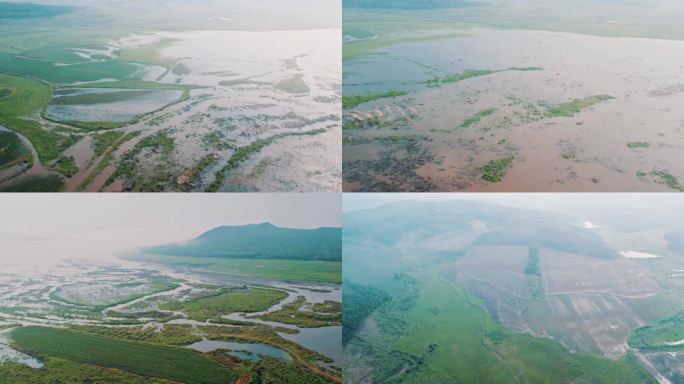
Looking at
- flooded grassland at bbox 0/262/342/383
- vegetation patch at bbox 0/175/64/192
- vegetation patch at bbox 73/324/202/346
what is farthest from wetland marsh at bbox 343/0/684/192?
vegetation patch at bbox 0/175/64/192

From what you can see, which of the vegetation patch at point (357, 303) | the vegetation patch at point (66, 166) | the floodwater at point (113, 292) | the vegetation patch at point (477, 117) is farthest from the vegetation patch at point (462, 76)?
the vegetation patch at point (66, 166)

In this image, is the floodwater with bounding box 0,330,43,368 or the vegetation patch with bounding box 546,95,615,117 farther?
the vegetation patch with bounding box 546,95,615,117

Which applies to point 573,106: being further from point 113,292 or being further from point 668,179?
point 113,292

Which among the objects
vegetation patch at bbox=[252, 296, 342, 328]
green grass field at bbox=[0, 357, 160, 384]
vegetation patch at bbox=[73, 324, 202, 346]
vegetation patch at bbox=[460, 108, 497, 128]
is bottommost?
green grass field at bbox=[0, 357, 160, 384]

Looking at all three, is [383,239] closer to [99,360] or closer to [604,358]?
[604,358]

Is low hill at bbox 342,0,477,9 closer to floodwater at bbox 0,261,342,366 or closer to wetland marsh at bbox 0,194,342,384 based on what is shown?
wetland marsh at bbox 0,194,342,384

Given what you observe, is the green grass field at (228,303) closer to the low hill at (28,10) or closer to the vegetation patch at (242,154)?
the vegetation patch at (242,154)

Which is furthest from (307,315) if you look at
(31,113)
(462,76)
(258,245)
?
(31,113)
